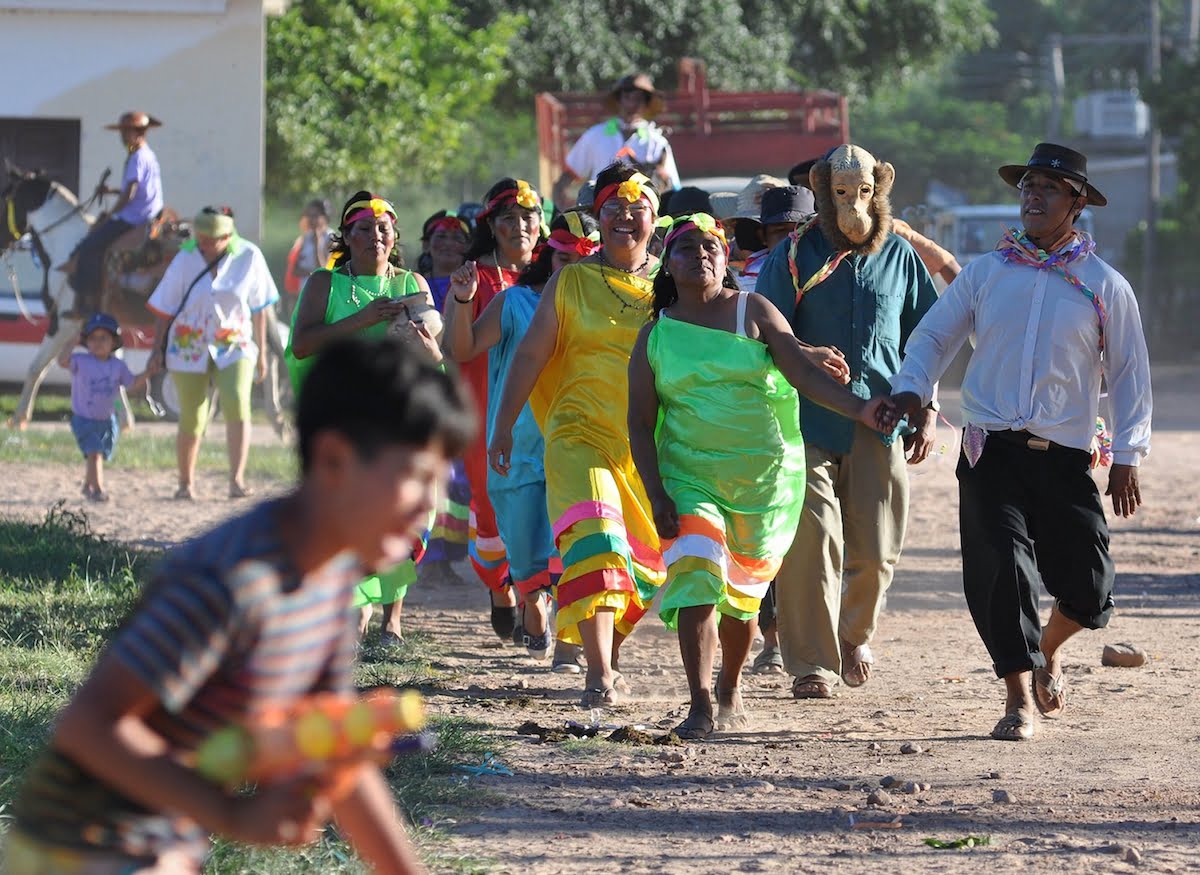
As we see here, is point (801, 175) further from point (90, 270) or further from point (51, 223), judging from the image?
point (51, 223)

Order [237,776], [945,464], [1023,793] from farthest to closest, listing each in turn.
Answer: [945,464]
[1023,793]
[237,776]

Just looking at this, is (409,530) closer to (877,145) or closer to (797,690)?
(797,690)

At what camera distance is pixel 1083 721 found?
7.04 meters

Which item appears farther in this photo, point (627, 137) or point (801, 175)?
point (627, 137)

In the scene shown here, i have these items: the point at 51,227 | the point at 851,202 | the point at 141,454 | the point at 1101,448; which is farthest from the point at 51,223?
the point at 1101,448

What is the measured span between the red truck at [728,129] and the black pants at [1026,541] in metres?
11.5

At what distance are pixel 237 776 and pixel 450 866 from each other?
2402 mm

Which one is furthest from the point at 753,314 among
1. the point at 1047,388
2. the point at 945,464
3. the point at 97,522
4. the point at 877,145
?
the point at 877,145

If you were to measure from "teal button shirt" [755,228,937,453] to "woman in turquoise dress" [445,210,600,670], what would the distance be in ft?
3.10

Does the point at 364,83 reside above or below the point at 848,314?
above

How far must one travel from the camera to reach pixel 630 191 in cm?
720

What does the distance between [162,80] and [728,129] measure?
5197 millimetres

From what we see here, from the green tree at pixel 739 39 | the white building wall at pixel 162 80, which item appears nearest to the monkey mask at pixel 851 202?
the white building wall at pixel 162 80

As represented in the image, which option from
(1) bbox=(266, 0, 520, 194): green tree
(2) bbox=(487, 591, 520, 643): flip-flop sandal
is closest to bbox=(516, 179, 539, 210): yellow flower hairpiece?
(2) bbox=(487, 591, 520, 643): flip-flop sandal
